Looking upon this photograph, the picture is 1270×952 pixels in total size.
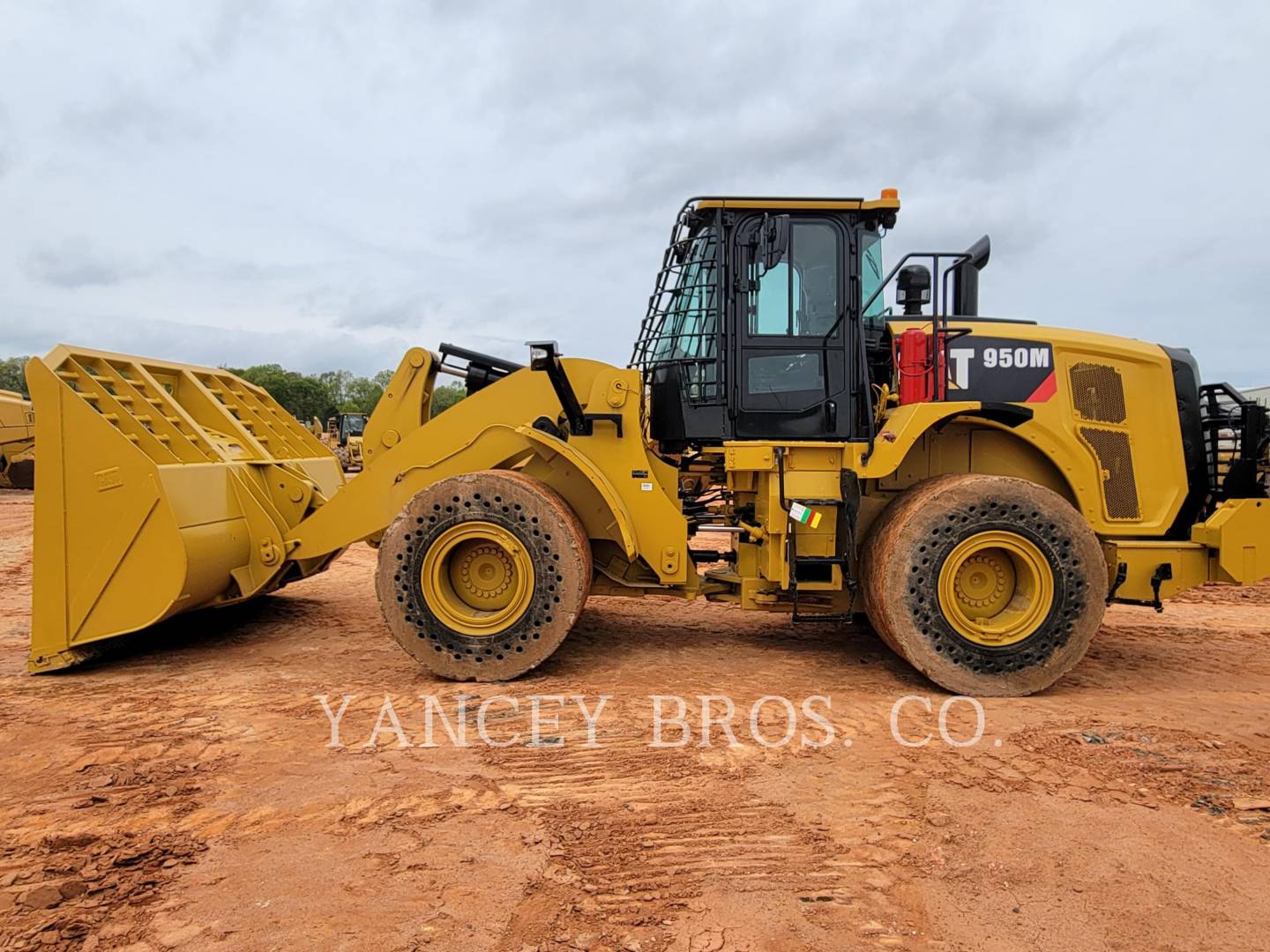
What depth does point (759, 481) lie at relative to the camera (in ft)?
18.0

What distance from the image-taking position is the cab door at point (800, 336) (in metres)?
5.39

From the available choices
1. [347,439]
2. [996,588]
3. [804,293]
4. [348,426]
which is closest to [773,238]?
[804,293]

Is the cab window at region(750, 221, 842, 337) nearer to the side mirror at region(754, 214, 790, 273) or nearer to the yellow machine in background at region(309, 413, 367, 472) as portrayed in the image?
the side mirror at region(754, 214, 790, 273)

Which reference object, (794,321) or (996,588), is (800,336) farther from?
(996,588)

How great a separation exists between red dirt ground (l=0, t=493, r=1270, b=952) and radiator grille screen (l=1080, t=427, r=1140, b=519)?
A: 1.11 meters

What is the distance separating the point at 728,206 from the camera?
5426mm

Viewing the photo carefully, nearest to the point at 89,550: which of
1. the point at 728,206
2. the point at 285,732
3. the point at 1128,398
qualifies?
the point at 285,732

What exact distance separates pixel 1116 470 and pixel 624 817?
13.5 feet

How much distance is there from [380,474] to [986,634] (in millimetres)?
4006

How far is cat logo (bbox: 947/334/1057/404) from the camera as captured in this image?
5.48 metres

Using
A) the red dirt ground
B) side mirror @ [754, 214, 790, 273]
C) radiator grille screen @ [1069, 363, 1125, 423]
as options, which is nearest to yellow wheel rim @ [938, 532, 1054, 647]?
the red dirt ground

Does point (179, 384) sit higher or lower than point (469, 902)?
higher

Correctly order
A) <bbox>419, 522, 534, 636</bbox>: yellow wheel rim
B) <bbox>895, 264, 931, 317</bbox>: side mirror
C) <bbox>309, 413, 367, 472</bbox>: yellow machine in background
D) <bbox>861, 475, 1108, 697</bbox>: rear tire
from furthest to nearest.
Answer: <bbox>309, 413, 367, 472</bbox>: yellow machine in background < <bbox>895, 264, 931, 317</bbox>: side mirror < <bbox>419, 522, 534, 636</bbox>: yellow wheel rim < <bbox>861, 475, 1108, 697</bbox>: rear tire

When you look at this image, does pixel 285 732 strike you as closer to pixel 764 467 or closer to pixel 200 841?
pixel 200 841
